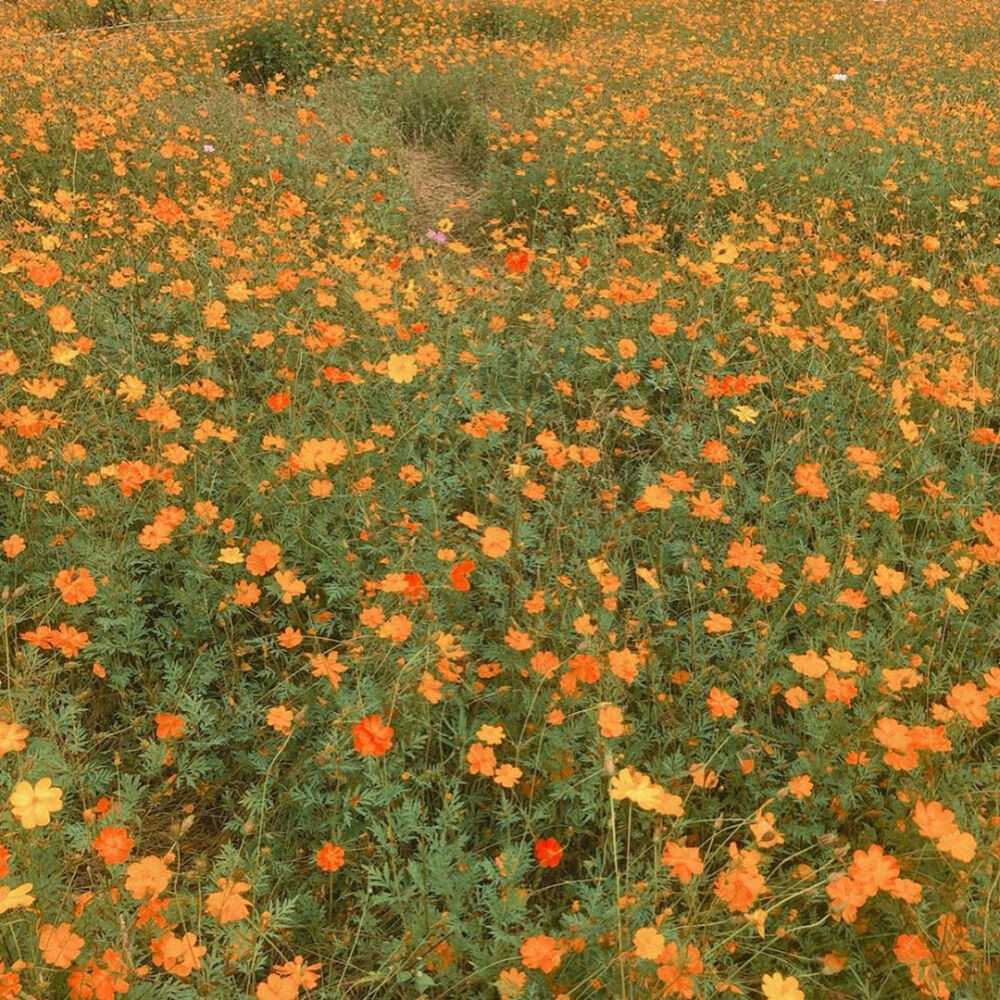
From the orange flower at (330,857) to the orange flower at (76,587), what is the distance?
0.92m

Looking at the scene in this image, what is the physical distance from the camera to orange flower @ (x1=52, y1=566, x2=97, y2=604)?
2.13 m

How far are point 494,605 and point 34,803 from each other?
1.27 metres

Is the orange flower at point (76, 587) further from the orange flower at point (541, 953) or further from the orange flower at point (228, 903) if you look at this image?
the orange flower at point (541, 953)

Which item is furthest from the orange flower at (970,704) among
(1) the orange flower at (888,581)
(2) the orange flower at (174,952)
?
(2) the orange flower at (174,952)

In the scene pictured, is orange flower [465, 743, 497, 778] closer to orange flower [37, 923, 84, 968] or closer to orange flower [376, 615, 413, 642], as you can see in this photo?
orange flower [376, 615, 413, 642]

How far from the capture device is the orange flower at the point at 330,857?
174cm

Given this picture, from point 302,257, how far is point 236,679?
246cm

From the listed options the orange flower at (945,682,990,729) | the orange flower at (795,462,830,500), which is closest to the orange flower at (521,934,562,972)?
the orange flower at (945,682,990,729)

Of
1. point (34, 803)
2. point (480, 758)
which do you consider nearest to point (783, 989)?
point (480, 758)

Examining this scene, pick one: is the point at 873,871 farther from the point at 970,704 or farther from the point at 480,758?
the point at 480,758

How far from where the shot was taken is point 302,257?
13.3 feet

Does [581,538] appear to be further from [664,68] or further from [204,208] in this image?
[664,68]

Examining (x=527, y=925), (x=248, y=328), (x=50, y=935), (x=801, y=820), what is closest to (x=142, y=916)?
(x=50, y=935)

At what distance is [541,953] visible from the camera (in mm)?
1521
